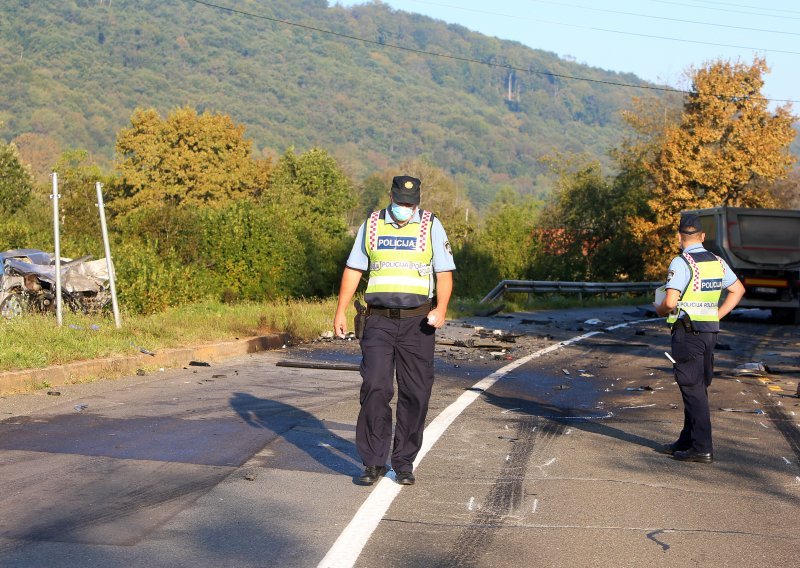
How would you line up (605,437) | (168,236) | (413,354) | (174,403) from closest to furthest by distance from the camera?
1. (413,354)
2. (605,437)
3. (174,403)
4. (168,236)

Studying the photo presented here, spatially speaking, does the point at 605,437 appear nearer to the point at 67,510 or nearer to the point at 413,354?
the point at 413,354

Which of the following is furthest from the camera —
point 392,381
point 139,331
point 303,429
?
point 139,331

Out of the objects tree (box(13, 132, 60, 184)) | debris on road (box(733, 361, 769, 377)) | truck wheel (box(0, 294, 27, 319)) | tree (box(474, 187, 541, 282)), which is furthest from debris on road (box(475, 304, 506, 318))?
tree (box(13, 132, 60, 184))

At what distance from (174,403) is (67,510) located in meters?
4.21

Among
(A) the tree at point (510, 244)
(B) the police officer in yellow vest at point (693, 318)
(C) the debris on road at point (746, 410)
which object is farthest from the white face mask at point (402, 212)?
(A) the tree at point (510, 244)

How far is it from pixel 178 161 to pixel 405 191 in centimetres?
6907

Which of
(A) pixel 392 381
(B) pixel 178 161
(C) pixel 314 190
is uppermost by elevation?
(B) pixel 178 161

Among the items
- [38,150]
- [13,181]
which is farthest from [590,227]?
[38,150]

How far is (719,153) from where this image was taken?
155ft

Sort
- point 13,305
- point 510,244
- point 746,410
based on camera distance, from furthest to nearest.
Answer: point 510,244 → point 13,305 → point 746,410

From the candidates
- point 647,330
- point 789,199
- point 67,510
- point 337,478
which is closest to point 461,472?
point 337,478

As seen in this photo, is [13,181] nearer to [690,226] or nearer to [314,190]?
[314,190]

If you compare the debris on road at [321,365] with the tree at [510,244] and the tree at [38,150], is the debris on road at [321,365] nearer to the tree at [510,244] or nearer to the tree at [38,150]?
the tree at [510,244]

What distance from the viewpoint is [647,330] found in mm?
22328
